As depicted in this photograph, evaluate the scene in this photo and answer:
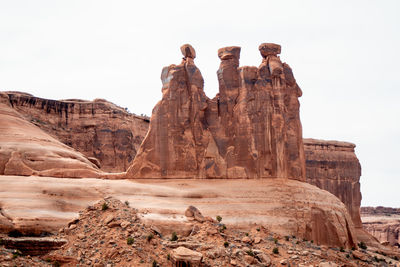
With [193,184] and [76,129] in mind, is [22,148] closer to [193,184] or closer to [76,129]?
[193,184]

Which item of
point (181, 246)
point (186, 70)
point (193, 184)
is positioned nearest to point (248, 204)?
point (193, 184)

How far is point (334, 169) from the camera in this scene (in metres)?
75.6

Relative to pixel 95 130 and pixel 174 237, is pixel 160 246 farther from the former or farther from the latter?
pixel 95 130

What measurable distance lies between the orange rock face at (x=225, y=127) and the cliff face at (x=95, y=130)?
82.4 ft

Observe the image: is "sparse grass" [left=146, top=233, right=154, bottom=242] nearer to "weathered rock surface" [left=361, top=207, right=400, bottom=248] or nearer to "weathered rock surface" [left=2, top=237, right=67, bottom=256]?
"weathered rock surface" [left=2, top=237, right=67, bottom=256]

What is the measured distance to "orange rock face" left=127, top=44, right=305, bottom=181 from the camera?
140 ft

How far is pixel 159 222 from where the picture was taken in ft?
119

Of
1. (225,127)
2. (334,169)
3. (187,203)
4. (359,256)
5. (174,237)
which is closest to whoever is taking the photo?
(174,237)

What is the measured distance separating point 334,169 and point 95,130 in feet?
93.5

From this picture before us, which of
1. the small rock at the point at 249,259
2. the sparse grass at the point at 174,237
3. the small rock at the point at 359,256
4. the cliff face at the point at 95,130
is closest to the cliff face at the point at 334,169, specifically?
the cliff face at the point at 95,130

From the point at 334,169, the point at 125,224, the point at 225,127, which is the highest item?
the point at 225,127

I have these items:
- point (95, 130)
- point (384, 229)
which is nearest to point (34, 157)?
point (95, 130)

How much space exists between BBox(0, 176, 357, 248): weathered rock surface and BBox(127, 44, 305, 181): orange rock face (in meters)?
1.22

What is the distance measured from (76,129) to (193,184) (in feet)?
99.5
